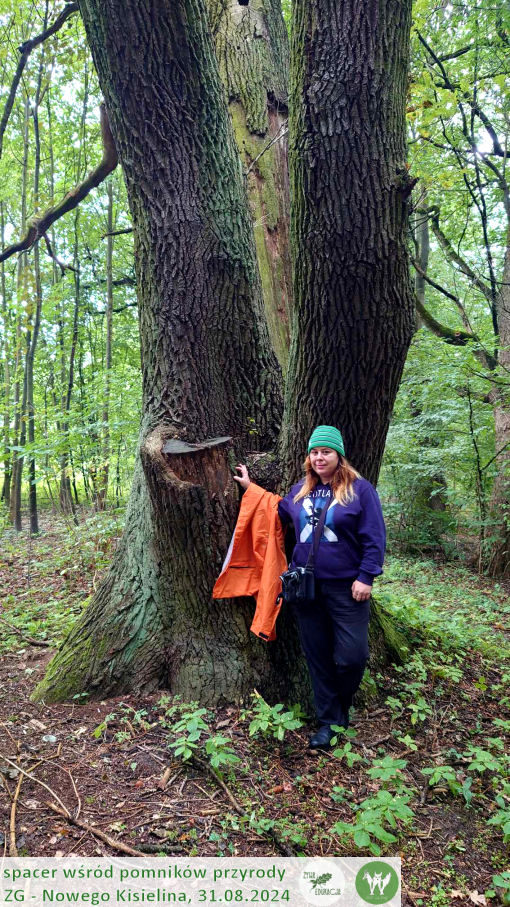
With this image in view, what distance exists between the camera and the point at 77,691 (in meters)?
3.42

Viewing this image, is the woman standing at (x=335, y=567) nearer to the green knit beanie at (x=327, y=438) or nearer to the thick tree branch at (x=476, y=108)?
the green knit beanie at (x=327, y=438)

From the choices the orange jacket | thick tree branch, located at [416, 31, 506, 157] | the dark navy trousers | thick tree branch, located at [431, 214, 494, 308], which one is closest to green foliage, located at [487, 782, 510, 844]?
the dark navy trousers

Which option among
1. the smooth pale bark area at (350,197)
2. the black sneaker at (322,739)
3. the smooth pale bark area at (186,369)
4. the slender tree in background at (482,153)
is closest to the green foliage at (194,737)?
the smooth pale bark area at (186,369)

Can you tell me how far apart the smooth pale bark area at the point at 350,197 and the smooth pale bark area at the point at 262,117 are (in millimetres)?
1560

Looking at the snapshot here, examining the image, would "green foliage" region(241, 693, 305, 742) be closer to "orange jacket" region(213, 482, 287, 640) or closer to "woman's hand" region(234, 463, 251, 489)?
"orange jacket" region(213, 482, 287, 640)

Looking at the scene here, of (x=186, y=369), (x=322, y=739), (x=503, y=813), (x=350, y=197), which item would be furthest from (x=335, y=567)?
(x=350, y=197)

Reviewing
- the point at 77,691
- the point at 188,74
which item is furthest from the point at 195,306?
the point at 77,691

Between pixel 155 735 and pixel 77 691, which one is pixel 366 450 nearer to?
pixel 155 735

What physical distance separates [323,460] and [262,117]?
3.46 meters

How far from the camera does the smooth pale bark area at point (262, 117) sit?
4.56 metres

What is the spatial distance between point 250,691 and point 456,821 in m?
1.28

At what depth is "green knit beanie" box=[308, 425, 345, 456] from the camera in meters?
3.00

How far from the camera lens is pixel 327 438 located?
300cm

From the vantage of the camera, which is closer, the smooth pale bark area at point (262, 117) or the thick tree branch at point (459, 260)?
the smooth pale bark area at point (262, 117)
